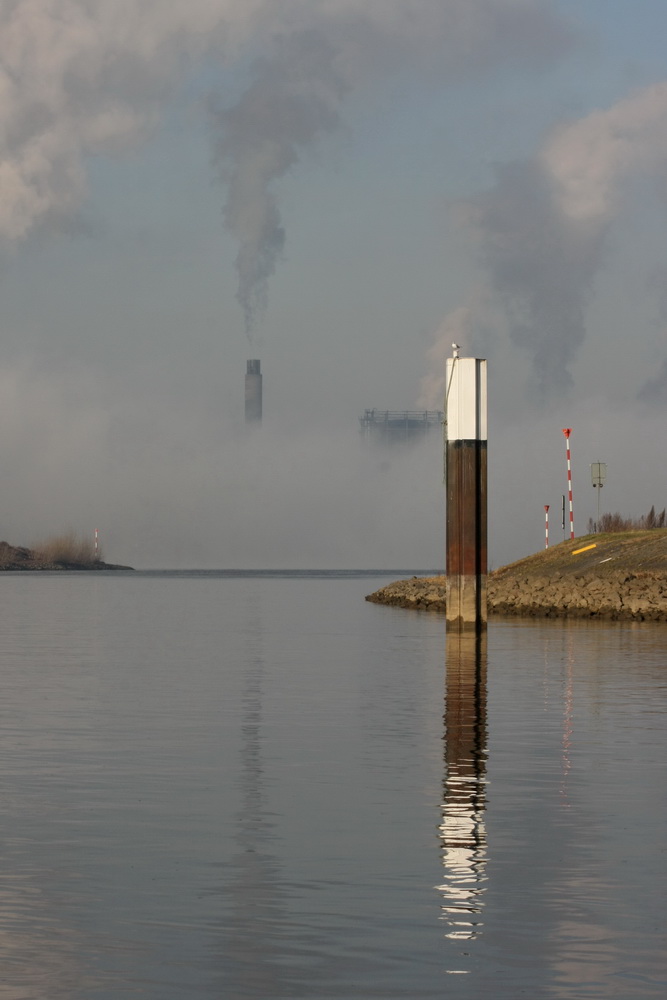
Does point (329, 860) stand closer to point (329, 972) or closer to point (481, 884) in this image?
point (481, 884)

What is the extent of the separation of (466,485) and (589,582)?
15.5m

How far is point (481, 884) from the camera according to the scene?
10.2m

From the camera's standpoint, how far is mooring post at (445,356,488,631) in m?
40.6

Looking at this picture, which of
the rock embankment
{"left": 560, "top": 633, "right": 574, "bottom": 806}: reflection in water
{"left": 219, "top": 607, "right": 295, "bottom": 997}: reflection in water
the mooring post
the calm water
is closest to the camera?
{"left": 219, "top": 607, "right": 295, "bottom": 997}: reflection in water

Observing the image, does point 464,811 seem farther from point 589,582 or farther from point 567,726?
point 589,582

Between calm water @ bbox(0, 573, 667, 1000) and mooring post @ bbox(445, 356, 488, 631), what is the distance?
42.6ft

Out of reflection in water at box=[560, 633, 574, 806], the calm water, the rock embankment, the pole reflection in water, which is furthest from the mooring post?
the pole reflection in water

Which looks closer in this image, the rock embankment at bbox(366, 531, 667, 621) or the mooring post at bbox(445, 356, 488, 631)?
the mooring post at bbox(445, 356, 488, 631)

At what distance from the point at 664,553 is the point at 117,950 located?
159 ft

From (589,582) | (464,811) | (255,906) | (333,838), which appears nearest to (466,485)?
(589,582)

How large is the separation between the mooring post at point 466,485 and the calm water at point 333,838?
12980 mm

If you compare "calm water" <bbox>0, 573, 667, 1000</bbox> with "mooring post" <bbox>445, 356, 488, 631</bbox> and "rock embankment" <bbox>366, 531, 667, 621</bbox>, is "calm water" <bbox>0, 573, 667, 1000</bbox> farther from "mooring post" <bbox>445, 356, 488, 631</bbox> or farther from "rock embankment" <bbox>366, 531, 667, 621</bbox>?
"rock embankment" <bbox>366, 531, 667, 621</bbox>

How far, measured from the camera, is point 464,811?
13180mm

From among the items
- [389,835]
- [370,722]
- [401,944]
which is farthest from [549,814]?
[370,722]
